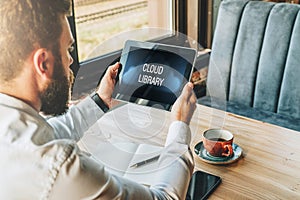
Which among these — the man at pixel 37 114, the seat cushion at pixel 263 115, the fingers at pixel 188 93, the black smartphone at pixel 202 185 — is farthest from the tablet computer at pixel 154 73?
the seat cushion at pixel 263 115

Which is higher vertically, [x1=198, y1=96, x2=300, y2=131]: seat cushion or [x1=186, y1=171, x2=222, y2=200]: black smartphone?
[x1=186, y1=171, x2=222, y2=200]: black smartphone

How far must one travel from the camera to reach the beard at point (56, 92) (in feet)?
2.21

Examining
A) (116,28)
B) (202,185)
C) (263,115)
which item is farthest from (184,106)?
(263,115)

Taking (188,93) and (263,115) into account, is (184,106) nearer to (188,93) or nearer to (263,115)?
(188,93)

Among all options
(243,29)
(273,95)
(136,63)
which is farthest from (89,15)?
(273,95)

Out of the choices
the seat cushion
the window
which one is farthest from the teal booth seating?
the window

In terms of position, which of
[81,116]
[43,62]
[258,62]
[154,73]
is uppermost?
[43,62]

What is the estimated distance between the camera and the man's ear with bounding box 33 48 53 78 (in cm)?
64

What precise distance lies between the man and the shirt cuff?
166 millimetres

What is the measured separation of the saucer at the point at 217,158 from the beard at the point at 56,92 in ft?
1.70

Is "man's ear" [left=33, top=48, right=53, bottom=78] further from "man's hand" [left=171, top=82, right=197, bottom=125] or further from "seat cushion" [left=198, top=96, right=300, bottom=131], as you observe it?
"seat cushion" [left=198, top=96, right=300, bottom=131]

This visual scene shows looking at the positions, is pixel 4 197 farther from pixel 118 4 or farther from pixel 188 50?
pixel 118 4

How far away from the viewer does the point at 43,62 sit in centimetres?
65

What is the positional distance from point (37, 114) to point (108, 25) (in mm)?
999
